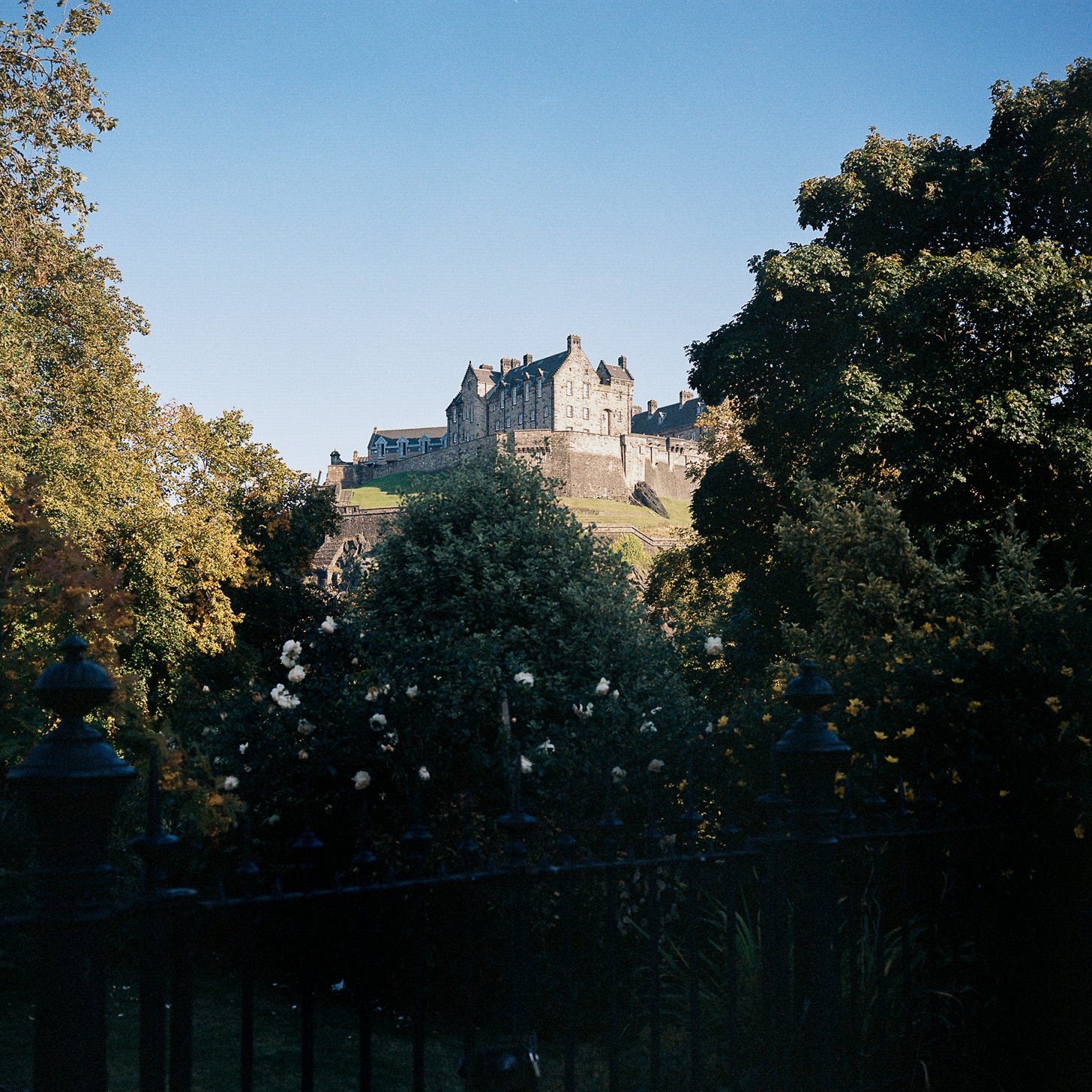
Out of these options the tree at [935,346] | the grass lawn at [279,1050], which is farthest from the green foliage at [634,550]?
→ the grass lawn at [279,1050]

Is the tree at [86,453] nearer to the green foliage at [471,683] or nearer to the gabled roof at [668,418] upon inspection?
the green foliage at [471,683]

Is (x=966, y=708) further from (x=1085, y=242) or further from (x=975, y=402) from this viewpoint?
(x=1085, y=242)

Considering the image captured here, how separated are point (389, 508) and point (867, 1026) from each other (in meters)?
81.6

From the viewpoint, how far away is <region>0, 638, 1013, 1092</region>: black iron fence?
2.33 metres

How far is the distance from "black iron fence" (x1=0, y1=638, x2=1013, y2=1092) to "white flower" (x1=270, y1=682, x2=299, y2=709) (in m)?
2.74

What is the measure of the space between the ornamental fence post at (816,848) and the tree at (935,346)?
13.3 m

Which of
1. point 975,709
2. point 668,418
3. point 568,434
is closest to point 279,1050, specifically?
point 975,709

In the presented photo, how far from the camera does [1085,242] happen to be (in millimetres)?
19859

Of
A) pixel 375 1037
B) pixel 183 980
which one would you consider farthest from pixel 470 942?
pixel 375 1037

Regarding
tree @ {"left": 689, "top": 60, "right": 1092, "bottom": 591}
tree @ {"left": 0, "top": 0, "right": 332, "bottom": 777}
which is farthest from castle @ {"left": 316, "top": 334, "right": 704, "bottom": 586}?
tree @ {"left": 689, "top": 60, "right": 1092, "bottom": 591}

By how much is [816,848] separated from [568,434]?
A: 293 ft

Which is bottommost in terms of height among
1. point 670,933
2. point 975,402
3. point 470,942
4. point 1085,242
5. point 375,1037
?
point 375,1037

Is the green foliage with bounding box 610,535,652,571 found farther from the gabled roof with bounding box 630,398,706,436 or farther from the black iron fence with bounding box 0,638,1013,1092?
the black iron fence with bounding box 0,638,1013,1092

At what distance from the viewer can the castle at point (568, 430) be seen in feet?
305
